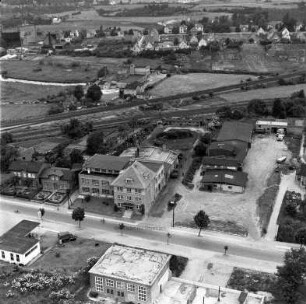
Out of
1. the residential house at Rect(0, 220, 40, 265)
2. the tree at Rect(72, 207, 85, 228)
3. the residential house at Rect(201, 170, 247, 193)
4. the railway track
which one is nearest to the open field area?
A: the railway track

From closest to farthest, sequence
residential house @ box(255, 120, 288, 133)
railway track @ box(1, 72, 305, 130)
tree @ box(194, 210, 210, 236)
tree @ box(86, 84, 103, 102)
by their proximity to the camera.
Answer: tree @ box(194, 210, 210, 236) < residential house @ box(255, 120, 288, 133) < railway track @ box(1, 72, 305, 130) < tree @ box(86, 84, 103, 102)

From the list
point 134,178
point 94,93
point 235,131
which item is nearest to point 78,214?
point 134,178

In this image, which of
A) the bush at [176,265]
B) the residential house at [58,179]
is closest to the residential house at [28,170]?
the residential house at [58,179]

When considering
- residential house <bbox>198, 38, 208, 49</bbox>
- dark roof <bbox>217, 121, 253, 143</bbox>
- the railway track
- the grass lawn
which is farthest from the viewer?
residential house <bbox>198, 38, 208, 49</bbox>

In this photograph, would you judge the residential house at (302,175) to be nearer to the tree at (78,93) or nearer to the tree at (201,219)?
the tree at (201,219)

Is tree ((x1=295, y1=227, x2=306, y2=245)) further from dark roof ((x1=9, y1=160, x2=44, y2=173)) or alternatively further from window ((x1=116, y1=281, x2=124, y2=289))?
dark roof ((x1=9, y1=160, x2=44, y2=173))

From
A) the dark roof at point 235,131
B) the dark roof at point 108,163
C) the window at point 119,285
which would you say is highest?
the dark roof at point 108,163
